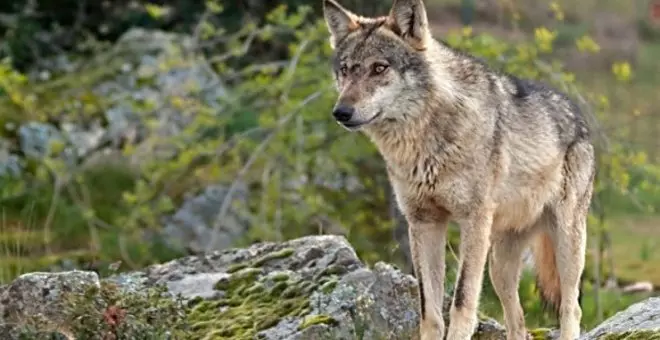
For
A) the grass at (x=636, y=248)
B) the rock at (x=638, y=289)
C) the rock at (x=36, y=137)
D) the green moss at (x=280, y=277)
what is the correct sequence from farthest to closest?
the rock at (x=36, y=137) → the grass at (x=636, y=248) → the rock at (x=638, y=289) → the green moss at (x=280, y=277)

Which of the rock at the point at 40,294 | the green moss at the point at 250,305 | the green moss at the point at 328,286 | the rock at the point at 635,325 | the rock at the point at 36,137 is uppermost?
the rock at the point at 635,325

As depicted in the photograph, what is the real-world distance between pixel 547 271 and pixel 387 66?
170cm

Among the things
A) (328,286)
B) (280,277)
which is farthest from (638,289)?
(328,286)

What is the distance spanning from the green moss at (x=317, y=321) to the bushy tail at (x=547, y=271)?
1.74 metres

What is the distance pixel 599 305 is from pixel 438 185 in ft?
10.7

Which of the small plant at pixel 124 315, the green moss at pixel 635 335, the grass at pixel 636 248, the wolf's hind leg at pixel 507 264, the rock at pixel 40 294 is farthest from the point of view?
the grass at pixel 636 248

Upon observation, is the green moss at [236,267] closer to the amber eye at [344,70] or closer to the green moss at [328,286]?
the green moss at [328,286]

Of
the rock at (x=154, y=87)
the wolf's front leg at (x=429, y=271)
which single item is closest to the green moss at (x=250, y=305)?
the wolf's front leg at (x=429, y=271)

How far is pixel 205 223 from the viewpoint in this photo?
1236 centimetres

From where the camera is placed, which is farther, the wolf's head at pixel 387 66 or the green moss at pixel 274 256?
the green moss at pixel 274 256

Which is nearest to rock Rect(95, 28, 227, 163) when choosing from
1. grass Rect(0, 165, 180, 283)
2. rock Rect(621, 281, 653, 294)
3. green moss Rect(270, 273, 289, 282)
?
grass Rect(0, 165, 180, 283)

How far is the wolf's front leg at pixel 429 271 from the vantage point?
21.2 feet

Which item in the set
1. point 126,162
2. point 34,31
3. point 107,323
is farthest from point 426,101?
point 34,31

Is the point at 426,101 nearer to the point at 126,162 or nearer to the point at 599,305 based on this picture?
the point at 599,305
